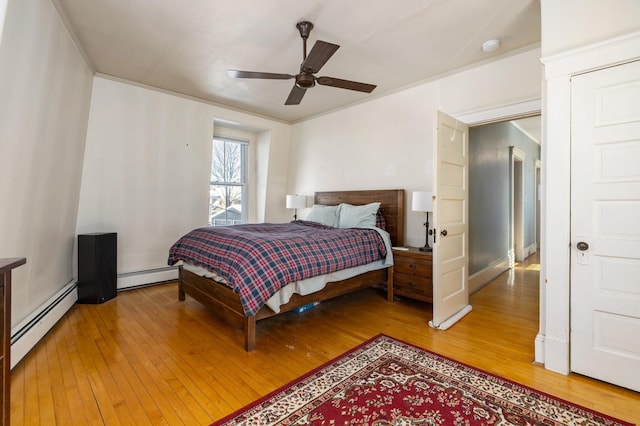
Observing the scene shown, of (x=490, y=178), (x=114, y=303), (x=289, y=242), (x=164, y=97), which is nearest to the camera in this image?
(x=289, y=242)

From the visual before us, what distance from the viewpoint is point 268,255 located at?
97.2 inches

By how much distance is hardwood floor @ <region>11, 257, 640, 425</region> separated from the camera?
69.0 inches

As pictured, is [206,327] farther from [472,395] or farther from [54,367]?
[472,395]

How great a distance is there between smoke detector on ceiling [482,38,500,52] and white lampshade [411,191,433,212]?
1513 millimetres

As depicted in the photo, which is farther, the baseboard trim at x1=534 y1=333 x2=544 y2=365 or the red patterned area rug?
the baseboard trim at x1=534 y1=333 x2=544 y2=365

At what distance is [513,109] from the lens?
3.02 metres

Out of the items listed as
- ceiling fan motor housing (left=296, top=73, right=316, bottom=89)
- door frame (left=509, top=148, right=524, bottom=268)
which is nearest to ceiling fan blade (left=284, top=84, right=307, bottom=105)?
ceiling fan motor housing (left=296, top=73, right=316, bottom=89)

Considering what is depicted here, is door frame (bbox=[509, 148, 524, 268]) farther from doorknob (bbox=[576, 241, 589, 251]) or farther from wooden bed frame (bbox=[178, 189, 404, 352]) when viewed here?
doorknob (bbox=[576, 241, 589, 251])

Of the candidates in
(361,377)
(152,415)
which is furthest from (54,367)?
(361,377)

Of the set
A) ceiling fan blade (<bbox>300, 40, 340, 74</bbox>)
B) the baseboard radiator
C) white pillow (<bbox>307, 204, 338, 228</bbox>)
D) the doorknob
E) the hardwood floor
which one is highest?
ceiling fan blade (<bbox>300, 40, 340, 74</bbox>)

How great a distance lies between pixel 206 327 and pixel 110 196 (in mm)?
2291

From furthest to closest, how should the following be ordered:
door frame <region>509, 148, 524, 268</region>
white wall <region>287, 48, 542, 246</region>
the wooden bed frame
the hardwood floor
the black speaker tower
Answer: door frame <region>509, 148, 524, 268</region>
the black speaker tower
white wall <region>287, 48, 542, 246</region>
the wooden bed frame
the hardwood floor

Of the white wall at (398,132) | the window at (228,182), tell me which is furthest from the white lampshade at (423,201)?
the window at (228,182)

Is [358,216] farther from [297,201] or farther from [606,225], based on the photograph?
[606,225]
